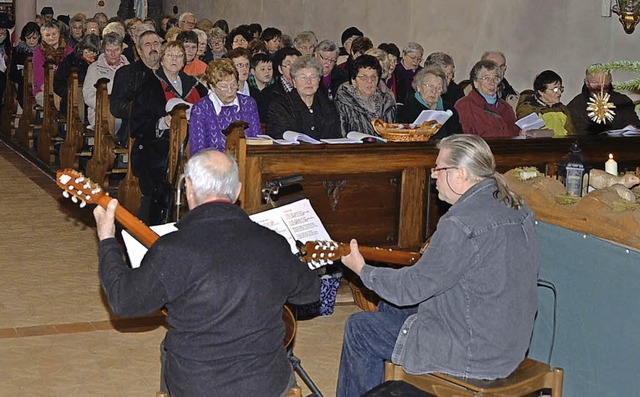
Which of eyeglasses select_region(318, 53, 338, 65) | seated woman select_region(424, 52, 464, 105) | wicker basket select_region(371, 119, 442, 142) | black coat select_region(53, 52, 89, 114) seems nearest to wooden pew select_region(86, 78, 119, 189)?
black coat select_region(53, 52, 89, 114)

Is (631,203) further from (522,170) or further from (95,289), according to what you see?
(95,289)

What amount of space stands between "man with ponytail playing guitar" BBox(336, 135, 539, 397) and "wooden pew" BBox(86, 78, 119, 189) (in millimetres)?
5259

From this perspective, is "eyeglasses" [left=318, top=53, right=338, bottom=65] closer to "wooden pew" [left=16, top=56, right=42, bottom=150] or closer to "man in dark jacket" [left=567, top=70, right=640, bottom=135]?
"man in dark jacket" [left=567, top=70, right=640, bottom=135]

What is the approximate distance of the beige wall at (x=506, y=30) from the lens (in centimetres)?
1109

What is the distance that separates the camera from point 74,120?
1014 centimetres

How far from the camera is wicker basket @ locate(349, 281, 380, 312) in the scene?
20.4 feet

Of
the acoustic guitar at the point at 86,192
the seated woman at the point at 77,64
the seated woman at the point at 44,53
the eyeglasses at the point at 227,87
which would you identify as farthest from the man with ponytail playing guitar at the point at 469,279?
the seated woman at the point at 44,53

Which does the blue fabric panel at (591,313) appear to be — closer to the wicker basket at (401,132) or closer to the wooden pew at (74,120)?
the wicker basket at (401,132)

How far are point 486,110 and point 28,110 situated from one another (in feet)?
21.3

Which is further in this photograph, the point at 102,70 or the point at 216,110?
the point at 102,70

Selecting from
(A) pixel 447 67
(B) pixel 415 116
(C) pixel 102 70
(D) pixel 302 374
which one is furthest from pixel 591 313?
(C) pixel 102 70

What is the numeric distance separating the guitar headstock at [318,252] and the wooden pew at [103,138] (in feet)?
17.0

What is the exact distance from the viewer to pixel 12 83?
13.7m

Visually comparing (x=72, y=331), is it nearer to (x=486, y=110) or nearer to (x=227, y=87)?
(x=227, y=87)
